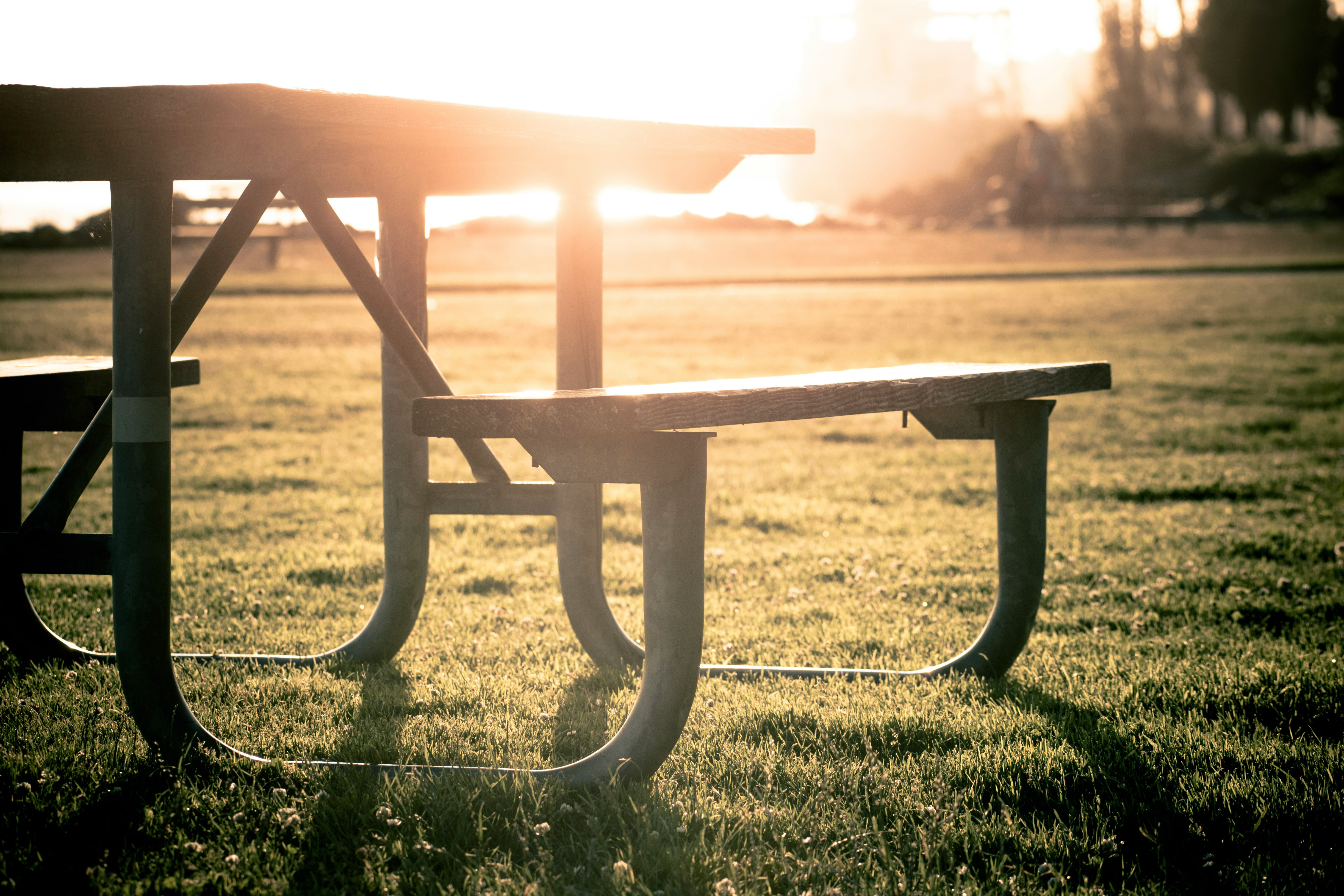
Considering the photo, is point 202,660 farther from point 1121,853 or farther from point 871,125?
point 871,125

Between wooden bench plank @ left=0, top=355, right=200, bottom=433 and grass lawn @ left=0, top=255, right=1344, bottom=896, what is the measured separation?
65 centimetres

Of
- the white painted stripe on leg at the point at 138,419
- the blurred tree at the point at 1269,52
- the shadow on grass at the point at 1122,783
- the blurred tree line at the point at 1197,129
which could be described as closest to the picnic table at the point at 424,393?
the white painted stripe on leg at the point at 138,419

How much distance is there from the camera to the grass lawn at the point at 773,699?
2068 mm

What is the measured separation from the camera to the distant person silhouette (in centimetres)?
2389

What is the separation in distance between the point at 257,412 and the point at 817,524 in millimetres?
5306

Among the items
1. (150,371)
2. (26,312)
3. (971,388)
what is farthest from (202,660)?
(26,312)

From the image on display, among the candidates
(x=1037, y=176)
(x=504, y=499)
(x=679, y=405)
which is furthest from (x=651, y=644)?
(x=1037, y=176)

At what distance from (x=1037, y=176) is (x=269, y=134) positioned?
84.2ft

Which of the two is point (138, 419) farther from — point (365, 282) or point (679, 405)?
point (679, 405)

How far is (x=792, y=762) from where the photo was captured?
246cm

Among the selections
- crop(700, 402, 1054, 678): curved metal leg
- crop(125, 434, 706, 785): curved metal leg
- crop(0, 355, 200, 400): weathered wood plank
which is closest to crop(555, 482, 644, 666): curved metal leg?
crop(700, 402, 1054, 678): curved metal leg

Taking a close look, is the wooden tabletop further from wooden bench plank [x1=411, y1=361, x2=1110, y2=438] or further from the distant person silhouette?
the distant person silhouette

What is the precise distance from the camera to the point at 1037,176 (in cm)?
2566

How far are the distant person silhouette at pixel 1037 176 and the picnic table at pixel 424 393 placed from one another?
22.2 metres
